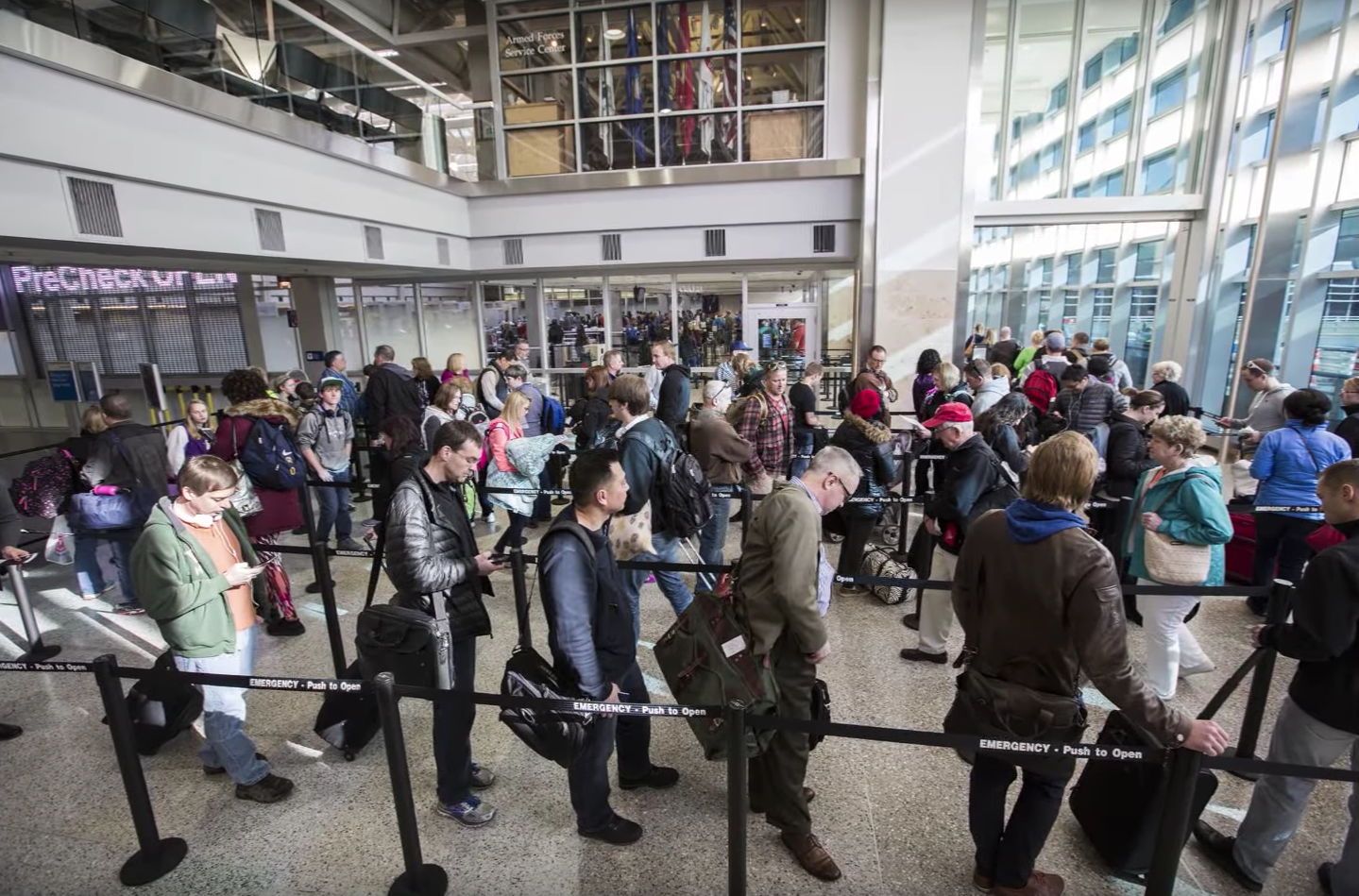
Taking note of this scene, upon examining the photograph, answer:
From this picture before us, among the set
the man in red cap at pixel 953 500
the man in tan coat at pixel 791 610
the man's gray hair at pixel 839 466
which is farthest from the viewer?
the man in red cap at pixel 953 500

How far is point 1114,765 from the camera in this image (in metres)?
2.50

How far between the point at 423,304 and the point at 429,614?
1197cm

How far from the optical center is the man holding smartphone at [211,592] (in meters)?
2.64

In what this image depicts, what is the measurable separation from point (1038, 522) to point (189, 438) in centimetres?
657

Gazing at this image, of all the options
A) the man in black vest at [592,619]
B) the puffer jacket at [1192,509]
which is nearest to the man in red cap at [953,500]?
the puffer jacket at [1192,509]

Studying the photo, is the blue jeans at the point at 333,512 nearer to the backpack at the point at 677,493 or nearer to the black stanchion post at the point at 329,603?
the black stanchion post at the point at 329,603

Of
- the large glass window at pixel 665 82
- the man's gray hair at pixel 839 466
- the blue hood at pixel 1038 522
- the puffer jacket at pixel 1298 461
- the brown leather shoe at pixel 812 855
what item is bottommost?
the brown leather shoe at pixel 812 855

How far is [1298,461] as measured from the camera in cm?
421

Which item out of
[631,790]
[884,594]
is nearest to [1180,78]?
[884,594]

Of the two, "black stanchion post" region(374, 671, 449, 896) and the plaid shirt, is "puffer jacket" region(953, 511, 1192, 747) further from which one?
→ the plaid shirt

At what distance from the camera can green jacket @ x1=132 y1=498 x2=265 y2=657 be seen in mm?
2621

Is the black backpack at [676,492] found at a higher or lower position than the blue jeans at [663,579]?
higher

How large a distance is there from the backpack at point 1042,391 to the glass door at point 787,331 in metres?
4.81

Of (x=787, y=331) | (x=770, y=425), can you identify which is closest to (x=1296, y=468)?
(x=770, y=425)
